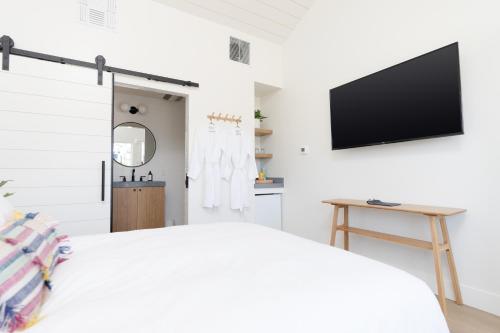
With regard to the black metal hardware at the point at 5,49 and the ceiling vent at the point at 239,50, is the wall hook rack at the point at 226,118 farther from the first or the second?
the black metal hardware at the point at 5,49

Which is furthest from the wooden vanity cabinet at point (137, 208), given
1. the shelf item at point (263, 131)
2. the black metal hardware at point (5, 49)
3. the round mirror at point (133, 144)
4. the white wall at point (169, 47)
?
the black metal hardware at point (5, 49)

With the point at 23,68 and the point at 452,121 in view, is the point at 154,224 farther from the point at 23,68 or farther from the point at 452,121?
the point at 452,121

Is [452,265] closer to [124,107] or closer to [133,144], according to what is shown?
[133,144]

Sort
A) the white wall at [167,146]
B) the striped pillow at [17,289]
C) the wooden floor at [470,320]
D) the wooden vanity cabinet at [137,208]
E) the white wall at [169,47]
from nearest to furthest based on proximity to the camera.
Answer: the striped pillow at [17,289] → the wooden floor at [470,320] → the white wall at [169,47] → the wooden vanity cabinet at [137,208] → the white wall at [167,146]

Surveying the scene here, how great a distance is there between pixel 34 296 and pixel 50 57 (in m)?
→ 2.52

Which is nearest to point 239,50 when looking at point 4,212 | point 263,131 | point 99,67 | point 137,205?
point 263,131

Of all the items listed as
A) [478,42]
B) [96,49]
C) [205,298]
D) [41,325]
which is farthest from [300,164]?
[41,325]

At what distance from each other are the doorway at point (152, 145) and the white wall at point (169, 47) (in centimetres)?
86

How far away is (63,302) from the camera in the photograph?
0.74 metres

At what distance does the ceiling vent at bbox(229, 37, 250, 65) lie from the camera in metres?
3.59

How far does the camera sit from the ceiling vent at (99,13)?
257cm

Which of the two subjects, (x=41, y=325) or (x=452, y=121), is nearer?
(x=41, y=325)

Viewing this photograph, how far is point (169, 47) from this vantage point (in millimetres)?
3029

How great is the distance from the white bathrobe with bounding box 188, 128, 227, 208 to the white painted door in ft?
2.27
